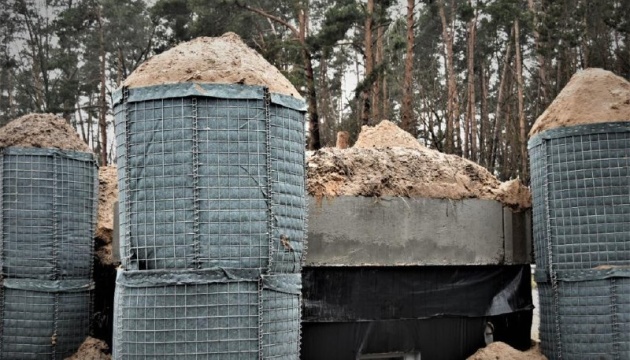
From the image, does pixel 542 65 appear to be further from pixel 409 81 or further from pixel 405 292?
pixel 405 292

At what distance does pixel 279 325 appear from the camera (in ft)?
16.0

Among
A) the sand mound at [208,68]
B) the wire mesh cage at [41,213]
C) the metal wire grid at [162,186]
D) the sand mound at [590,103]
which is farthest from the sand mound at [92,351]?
the sand mound at [590,103]

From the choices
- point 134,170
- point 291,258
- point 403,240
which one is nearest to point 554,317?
point 403,240

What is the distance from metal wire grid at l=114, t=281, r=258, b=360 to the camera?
457cm

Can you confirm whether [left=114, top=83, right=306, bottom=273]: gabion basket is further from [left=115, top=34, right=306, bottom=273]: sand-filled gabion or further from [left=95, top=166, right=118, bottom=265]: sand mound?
[left=95, top=166, right=118, bottom=265]: sand mound

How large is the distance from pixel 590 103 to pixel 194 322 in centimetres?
459

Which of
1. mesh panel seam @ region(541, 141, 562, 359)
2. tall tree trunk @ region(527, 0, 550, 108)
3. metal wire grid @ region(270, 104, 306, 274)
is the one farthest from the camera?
tall tree trunk @ region(527, 0, 550, 108)

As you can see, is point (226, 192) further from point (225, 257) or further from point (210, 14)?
point (210, 14)

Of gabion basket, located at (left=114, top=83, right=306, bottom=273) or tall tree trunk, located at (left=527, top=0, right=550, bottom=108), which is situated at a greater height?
tall tree trunk, located at (left=527, top=0, right=550, bottom=108)

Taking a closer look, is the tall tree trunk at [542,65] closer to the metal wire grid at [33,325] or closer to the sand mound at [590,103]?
the sand mound at [590,103]

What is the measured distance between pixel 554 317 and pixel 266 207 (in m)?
3.64

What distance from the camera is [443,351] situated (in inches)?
281

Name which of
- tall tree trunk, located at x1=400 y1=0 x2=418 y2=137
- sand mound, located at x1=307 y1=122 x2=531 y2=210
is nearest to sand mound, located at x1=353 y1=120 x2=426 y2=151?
sand mound, located at x1=307 y1=122 x2=531 y2=210

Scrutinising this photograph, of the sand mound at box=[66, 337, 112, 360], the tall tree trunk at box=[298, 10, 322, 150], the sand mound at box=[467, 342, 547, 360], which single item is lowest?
the sand mound at box=[467, 342, 547, 360]
